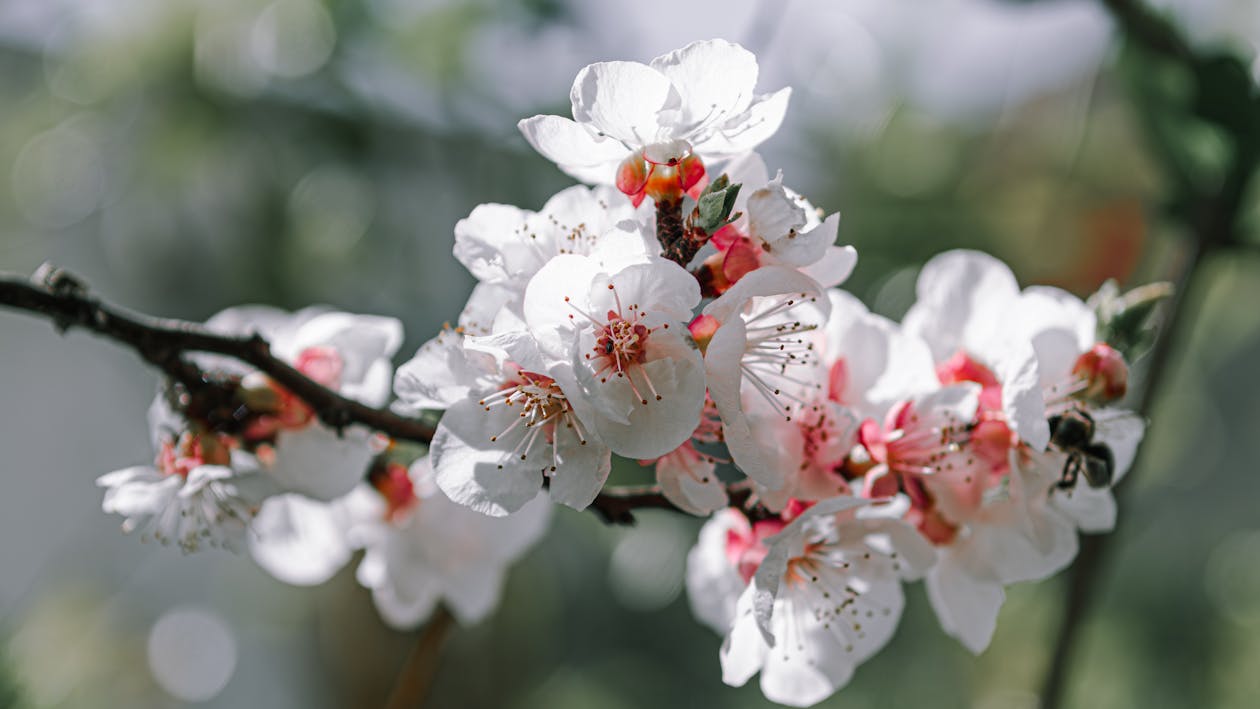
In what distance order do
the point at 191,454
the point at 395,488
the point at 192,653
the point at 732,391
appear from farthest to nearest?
the point at 192,653, the point at 395,488, the point at 191,454, the point at 732,391

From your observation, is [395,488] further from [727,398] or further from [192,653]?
[192,653]

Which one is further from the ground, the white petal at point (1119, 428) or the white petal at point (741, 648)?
the white petal at point (1119, 428)

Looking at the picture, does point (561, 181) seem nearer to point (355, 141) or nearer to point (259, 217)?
point (355, 141)

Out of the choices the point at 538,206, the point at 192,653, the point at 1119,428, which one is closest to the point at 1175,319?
the point at 1119,428

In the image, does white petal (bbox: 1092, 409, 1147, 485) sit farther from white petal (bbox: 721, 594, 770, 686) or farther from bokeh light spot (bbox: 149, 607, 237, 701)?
bokeh light spot (bbox: 149, 607, 237, 701)

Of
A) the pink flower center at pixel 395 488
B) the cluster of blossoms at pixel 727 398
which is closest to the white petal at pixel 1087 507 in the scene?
the cluster of blossoms at pixel 727 398

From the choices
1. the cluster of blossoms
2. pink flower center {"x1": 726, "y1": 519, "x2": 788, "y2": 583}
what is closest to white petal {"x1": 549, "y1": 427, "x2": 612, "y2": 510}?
the cluster of blossoms

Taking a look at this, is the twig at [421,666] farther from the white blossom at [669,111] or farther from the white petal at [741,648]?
the white blossom at [669,111]
